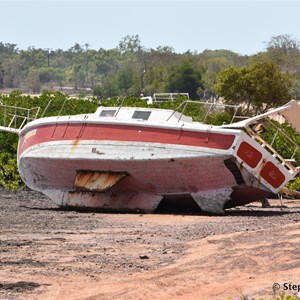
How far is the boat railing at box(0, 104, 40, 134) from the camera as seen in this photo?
2685cm

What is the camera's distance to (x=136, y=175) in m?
22.7

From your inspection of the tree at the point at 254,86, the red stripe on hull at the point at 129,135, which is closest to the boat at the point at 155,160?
the red stripe on hull at the point at 129,135

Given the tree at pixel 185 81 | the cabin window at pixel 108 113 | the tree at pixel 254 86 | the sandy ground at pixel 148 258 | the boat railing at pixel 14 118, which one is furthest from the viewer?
the tree at pixel 185 81

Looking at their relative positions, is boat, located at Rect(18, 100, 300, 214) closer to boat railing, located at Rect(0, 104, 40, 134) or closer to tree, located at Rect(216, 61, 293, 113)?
boat railing, located at Rect(0, 104, 40, 134)

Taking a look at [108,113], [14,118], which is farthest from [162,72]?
[108,113]

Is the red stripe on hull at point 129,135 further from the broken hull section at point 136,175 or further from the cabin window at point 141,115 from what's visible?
the cabin window at point 141,115

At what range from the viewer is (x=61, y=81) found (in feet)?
436

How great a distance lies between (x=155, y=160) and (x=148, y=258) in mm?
8088

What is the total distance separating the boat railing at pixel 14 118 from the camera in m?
26.9

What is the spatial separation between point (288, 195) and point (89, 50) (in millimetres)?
131435

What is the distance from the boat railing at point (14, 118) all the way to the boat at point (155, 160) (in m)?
2.18

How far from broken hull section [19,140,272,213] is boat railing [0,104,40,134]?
6.49 ft

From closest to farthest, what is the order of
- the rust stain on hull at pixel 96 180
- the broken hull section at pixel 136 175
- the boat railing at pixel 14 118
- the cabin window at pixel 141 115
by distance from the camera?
the broken hull section at pixel 136 175 < the cabin window at pixel 141 115 < the rust stain on hull at pixel 96 180 < the boat railing at pixel 14 118

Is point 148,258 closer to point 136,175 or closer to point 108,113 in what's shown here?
point 136,175
